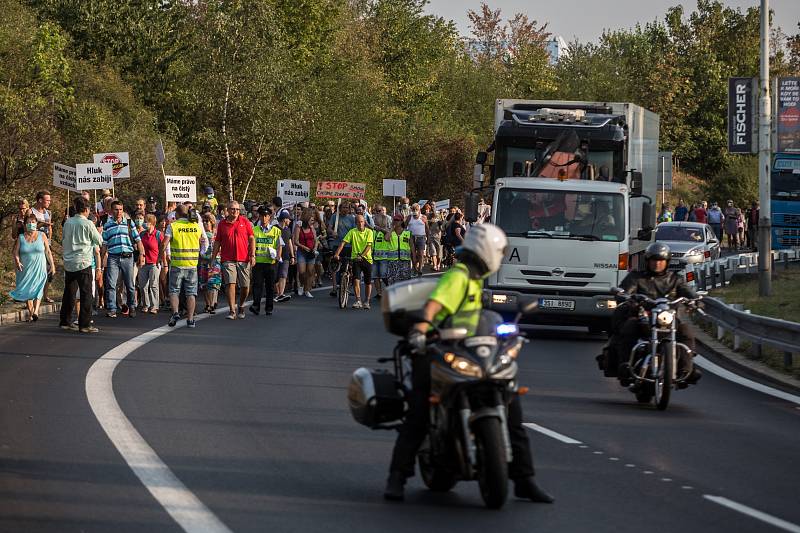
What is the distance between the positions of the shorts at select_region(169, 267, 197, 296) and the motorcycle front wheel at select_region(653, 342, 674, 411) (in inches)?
369

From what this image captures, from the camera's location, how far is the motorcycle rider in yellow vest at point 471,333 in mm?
7941

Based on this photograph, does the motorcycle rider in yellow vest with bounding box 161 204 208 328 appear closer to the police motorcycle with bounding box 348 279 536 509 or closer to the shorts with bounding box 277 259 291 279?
the shorts with bounding box 277 259 291 279

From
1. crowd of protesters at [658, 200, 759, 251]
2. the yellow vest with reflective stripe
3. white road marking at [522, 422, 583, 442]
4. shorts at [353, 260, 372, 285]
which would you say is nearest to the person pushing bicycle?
shorts at [353, 260, 372, 285]

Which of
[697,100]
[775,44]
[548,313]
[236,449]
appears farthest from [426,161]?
[236,449]

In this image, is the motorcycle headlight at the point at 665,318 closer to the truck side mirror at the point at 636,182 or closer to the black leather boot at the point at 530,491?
the black leather boot at the point at 530,491

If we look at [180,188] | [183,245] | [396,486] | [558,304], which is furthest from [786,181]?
[396,486]

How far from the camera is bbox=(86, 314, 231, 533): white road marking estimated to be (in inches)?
296

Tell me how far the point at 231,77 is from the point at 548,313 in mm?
37257

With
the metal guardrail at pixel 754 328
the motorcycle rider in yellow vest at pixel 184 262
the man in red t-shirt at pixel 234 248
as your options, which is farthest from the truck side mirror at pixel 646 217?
the motorcycle rider in yellow vest at pixel 184 262

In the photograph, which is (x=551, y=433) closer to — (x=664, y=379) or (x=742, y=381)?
(x=664, y=379)

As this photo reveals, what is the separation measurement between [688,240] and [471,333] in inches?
1265

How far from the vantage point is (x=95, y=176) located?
2919 centimetres

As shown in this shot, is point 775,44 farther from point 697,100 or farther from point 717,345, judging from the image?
point 717,345

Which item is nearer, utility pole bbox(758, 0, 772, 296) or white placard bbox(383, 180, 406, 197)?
utility pole bbox(758, 0, 772, 296)
